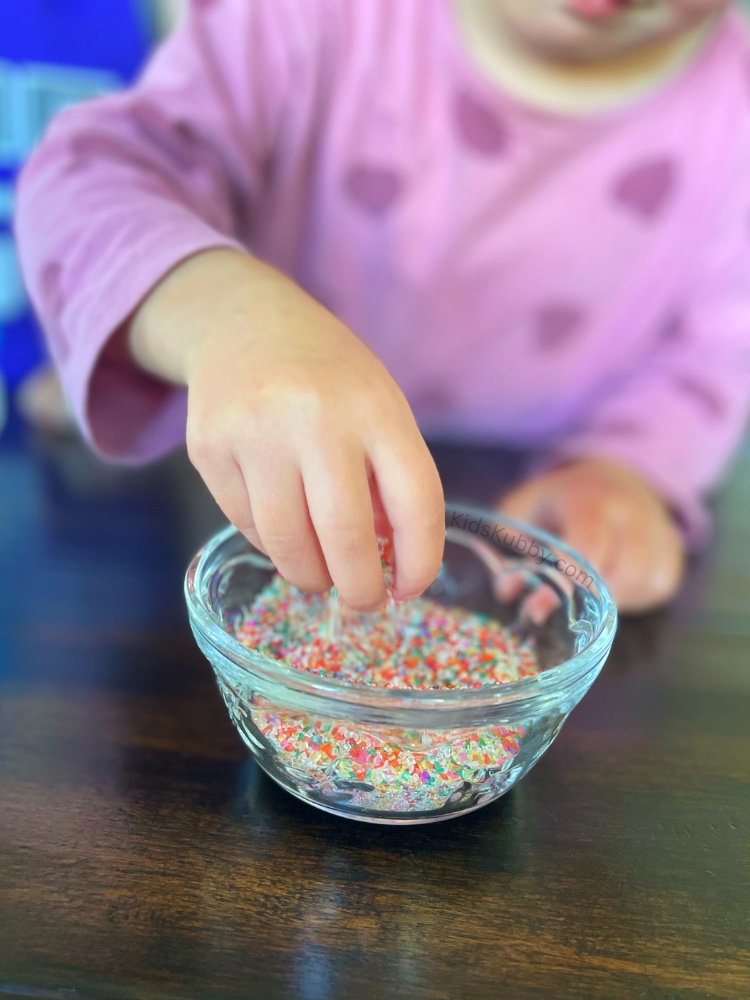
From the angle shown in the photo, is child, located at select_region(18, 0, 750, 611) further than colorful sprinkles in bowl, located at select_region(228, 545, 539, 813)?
Yes

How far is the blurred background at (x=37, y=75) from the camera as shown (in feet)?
2.96

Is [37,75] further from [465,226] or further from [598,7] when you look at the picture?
[598,7]

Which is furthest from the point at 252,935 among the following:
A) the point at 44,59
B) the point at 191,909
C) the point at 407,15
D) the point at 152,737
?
the point at 44,59

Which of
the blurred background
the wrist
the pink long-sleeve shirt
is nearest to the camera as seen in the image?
the wrist

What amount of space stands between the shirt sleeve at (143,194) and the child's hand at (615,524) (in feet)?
0.95

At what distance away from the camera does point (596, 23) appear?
62 cm

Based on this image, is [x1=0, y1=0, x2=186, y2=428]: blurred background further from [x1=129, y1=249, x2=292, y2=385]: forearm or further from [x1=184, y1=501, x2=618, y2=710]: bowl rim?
[x1=184, y1=501, x2=618, y2=710]: bowl rim

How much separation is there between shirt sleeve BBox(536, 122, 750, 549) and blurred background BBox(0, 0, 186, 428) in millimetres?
603

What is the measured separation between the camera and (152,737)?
0.41 meters

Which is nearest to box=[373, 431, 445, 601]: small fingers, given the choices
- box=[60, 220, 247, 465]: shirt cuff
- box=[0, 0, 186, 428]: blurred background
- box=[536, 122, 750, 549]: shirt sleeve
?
box=[60, 220, 247, 465]: shirt cuff

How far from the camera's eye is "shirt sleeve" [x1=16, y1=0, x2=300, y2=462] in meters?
0.50

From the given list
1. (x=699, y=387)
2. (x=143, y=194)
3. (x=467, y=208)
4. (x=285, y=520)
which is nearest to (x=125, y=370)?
(x=143, y=194)

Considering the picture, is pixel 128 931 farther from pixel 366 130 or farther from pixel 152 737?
pixel 366 130

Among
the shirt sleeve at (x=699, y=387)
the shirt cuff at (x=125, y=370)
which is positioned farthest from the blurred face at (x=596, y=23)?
the shirt cuff at (x=125, y=370)
